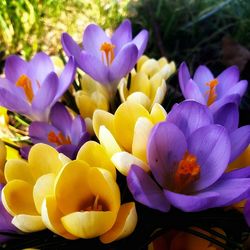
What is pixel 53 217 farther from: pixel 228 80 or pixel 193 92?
pixel 228 80

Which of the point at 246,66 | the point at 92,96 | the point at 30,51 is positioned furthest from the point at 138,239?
the point at 30,51

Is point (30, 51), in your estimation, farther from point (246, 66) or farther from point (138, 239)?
point (138, 239)

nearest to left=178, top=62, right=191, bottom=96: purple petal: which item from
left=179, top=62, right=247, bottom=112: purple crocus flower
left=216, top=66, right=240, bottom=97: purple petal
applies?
left=179, top=62, right=247, bottom=112: purple crocus flower

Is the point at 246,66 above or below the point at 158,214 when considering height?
above

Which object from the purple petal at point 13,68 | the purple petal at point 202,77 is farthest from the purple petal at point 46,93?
the purple petal at point 202,77

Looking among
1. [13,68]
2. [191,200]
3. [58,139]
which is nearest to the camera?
[191,200]

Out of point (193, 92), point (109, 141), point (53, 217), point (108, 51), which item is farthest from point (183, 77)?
point (53, 217)

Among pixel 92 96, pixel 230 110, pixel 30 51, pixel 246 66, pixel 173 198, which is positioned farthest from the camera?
pixel 30 51
